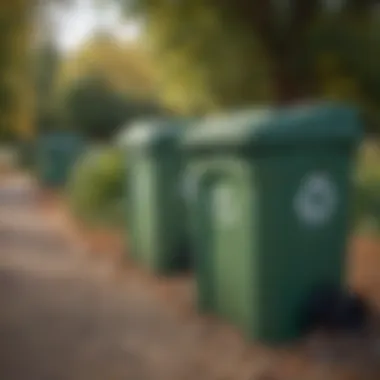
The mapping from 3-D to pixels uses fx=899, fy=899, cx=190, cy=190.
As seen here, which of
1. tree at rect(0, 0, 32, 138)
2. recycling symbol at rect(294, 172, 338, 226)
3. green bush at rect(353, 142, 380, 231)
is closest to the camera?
recycling symbol at rect(294, 172, 338, 226)

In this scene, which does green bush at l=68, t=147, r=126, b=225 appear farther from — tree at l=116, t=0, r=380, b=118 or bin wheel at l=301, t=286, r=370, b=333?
bin wheel at l=301, t=286, r=370, b=333

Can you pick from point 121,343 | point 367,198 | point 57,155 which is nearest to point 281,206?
point 121,343

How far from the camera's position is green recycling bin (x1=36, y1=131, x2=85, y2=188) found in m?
25.4

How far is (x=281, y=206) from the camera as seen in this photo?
615 cm

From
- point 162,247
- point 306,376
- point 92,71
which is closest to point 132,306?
point 162,247

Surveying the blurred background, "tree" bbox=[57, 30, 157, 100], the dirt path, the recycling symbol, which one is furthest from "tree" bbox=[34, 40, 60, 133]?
the recycling symbol

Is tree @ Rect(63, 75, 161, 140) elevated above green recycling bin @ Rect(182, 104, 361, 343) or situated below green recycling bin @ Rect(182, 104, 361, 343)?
above

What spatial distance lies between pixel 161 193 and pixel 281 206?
346 cm

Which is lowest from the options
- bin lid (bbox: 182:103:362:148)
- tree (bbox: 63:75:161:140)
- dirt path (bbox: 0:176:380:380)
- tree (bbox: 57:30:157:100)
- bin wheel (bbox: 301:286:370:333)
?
dirt path (bbox: 0:176:380:380)

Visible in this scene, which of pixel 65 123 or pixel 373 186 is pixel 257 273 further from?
pixel 65 123

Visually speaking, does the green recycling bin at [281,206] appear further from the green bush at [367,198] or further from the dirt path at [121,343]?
the green bush at [367,198]

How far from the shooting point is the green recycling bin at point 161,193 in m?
9.36

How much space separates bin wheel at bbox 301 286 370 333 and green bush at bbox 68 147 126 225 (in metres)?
7.50

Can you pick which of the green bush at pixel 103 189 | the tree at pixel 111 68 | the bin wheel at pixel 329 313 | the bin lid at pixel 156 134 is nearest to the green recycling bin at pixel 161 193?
the bin lid at pixel 156 134
